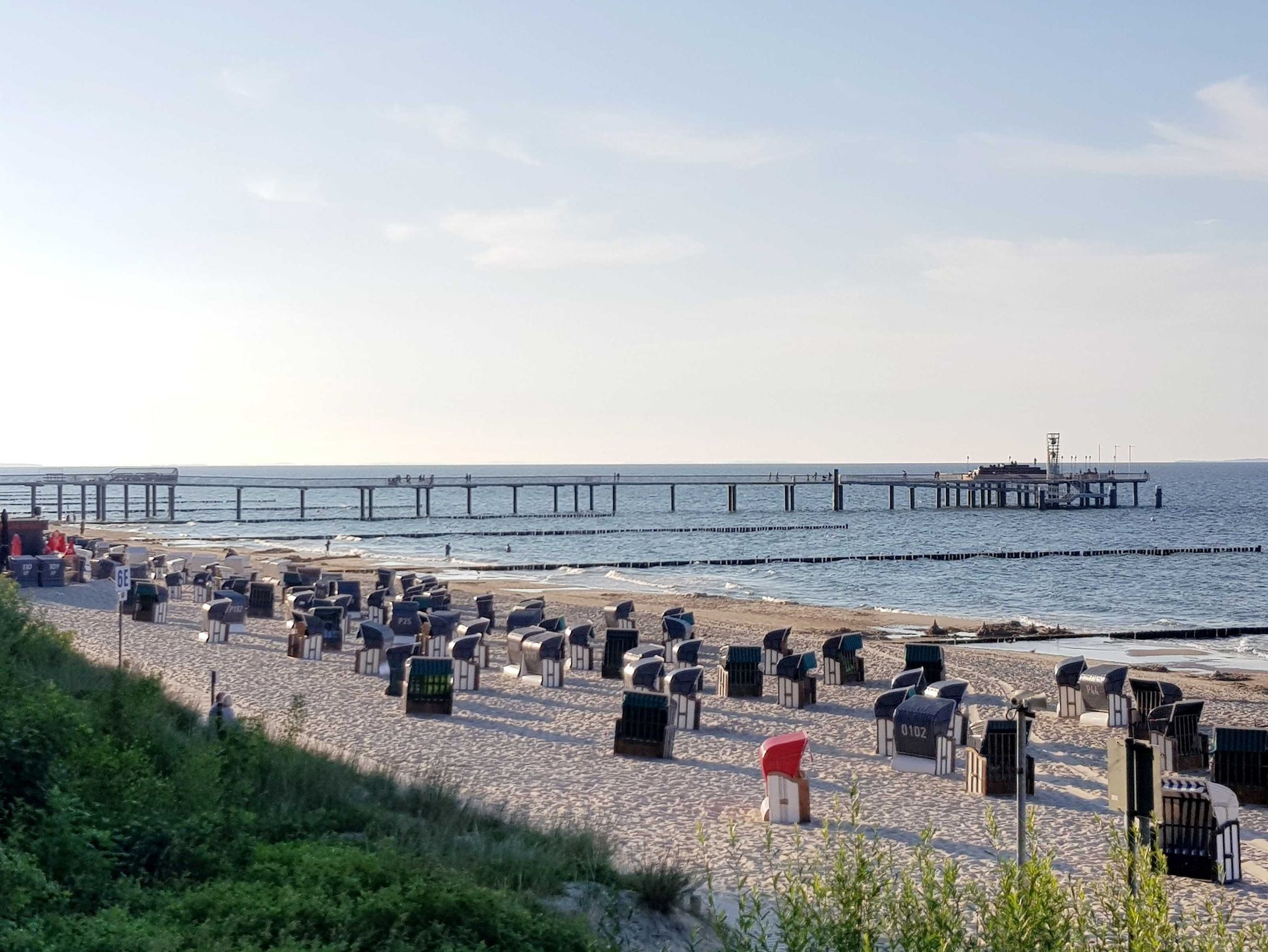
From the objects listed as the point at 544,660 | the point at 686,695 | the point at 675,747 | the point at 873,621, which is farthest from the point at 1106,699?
the point at 873,621

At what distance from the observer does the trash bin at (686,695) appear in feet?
52.9

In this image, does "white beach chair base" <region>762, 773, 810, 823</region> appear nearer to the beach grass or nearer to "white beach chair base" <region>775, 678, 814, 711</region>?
the beach grass

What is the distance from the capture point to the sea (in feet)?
130

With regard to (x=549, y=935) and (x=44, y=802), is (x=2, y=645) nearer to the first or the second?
(x=44, y=802)

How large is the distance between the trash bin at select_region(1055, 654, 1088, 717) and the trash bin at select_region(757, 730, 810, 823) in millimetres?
7410

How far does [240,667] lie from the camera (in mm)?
20609

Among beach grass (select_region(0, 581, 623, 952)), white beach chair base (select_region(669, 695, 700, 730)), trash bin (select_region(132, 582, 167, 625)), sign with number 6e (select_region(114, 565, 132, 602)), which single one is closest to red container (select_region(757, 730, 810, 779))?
beach grass (select_region(0, 581, 623, 952))

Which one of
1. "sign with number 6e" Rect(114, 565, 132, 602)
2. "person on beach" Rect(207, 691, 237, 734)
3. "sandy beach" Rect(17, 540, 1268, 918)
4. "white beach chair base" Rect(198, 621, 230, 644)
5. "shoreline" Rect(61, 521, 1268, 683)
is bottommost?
"shoreline" Rect(61, 521, 1268, 683)

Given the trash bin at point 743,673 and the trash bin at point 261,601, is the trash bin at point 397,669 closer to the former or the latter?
the trash bin at point 743,673

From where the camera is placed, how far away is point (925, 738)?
13.6 m

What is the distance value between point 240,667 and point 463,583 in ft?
75.6

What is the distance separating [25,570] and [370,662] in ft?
51.1

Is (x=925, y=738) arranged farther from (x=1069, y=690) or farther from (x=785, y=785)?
(x=1069, y=690)

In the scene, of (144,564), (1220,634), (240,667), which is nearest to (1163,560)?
(1220,634)
